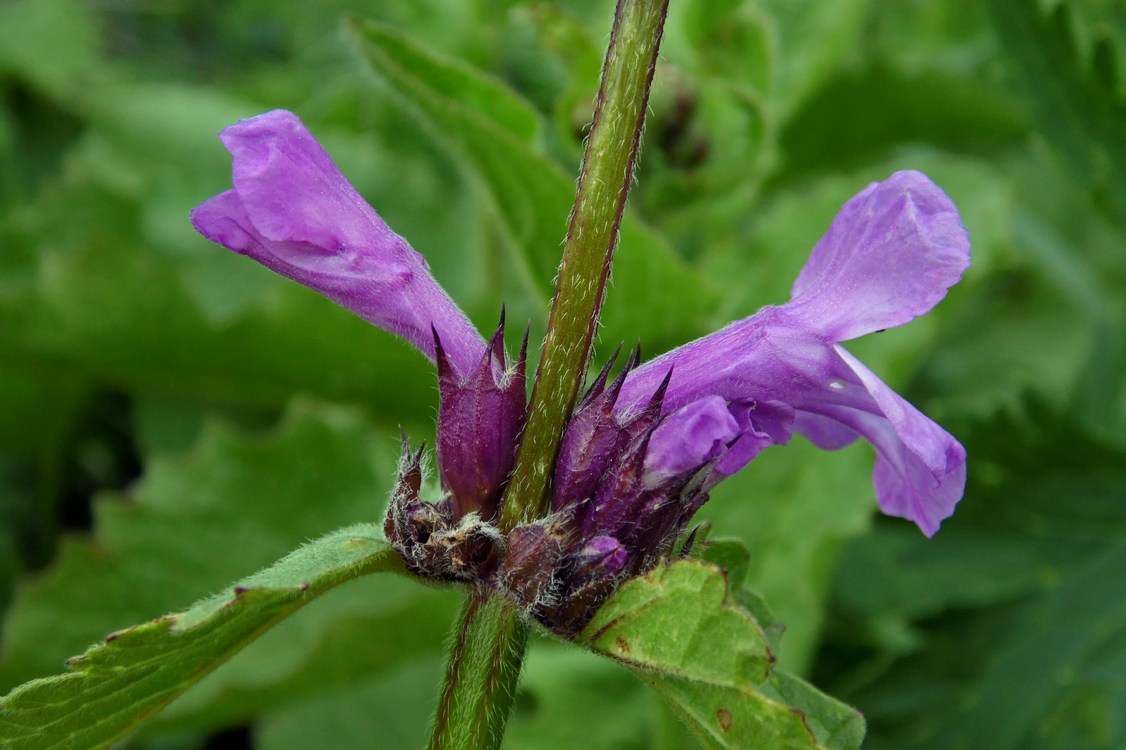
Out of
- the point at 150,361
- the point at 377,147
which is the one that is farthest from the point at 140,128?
the point at 150,361

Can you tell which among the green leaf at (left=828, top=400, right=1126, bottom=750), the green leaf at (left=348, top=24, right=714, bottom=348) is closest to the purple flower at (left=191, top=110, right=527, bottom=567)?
the green leaf at (left=348, top=24, right=714, bottom=348)

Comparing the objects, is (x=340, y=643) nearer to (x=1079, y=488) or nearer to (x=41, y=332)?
(x=41, y=332)

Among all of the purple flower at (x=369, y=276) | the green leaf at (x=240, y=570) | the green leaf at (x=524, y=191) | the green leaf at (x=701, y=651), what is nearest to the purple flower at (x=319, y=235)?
the purple flower at (x=369, y=276)

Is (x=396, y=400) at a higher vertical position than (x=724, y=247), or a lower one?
lower

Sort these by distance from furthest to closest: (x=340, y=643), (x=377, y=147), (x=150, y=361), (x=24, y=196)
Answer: (x=24, y=196) → (x=377, y=147) → (x=150, y=361) → (x=340, y=643)

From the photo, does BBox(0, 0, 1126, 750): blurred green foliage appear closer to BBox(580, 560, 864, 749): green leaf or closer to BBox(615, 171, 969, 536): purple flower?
BBox(615, 171, 969, 536): purple flower

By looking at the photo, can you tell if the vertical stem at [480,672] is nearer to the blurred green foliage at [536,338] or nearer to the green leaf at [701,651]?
the green leaf at [701,651]
